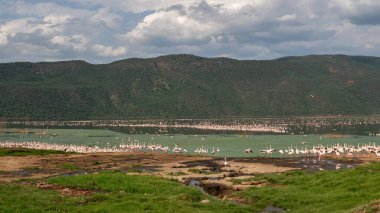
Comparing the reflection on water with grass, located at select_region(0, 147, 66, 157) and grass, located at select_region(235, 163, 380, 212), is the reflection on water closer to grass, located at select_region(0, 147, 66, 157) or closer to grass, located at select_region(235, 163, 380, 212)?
grass, located at select_region(0, 147, 66, 157)

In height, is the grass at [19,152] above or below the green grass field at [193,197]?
below

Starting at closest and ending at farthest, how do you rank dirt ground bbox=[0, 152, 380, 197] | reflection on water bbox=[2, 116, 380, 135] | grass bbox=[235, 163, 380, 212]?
grass bbox=[235, 163, 380, 212], dirt ground bbox=[0, 152, 380, 197], reflection on water bbox=[2, 116, 380, 135]

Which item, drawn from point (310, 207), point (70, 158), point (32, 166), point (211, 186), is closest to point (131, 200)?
point (310, 207)

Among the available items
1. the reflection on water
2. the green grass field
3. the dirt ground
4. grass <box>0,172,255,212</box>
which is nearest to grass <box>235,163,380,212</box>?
the green grass field

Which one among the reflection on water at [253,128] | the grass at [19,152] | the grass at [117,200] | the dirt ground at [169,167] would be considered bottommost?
the dirt ground at [169,167]

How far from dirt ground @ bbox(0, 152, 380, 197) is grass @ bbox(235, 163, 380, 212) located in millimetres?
3916

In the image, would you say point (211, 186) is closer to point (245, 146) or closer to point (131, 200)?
point (131, 200)

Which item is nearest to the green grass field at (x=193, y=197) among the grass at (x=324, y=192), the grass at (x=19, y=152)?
the grass at (x=324, y=192)

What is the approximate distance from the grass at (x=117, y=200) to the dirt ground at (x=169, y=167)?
14.7ft

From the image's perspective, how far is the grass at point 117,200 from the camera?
26.3 meters

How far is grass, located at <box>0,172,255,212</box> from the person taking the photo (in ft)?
Result: 86.4

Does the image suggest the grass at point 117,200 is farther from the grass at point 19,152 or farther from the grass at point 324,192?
the grass at point 19,152

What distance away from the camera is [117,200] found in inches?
1136

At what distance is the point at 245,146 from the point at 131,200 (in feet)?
206
